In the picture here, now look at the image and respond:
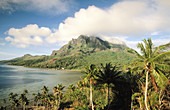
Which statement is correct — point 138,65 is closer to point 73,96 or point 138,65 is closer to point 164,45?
point 164,45

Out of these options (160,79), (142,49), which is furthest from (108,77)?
(160,79)

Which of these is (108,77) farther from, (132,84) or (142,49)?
(142,49)

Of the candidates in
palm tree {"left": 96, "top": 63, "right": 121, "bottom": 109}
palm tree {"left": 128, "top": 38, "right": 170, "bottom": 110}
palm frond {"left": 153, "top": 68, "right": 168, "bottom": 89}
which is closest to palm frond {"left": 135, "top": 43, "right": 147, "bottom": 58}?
palm tree {"left": 128, "top": 38, "right": 170, "bottom": 110}

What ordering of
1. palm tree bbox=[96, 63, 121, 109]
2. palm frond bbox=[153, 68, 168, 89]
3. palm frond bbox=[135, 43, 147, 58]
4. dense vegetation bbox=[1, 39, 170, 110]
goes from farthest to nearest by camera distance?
palm tree bbox=[96, 63, 121, 109] < palm frond bbox=[135, 43, 147, 58] < dense vegetation bbox=[1, 39, 170, 110] < palm frond bbox=[153, 68, 168, 89]

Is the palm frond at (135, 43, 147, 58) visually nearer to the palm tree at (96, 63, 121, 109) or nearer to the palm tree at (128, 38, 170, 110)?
the palm tree at (128, 38, 170, 110)

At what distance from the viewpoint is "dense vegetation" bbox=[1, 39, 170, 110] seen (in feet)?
52.2

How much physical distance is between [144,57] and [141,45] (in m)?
1.97

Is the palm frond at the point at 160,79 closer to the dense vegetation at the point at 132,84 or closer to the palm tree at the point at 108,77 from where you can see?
the dense vegetation at the point at 132,84

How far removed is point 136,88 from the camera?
33.5 meters

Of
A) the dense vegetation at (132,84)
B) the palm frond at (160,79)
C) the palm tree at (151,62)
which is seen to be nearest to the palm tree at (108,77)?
the dense vegetation at (132,84)

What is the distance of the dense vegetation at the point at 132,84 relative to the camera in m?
15.9

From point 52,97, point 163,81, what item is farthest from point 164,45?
point 52,97

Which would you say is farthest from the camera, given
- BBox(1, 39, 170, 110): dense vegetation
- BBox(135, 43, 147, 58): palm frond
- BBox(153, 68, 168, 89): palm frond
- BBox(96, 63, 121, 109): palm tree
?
BBox(96, 63, 121, 109): palm tree

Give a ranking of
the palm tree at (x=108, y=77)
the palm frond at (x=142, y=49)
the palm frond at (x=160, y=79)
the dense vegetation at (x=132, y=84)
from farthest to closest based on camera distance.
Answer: the palm tree at (x=108, y=77) < the palm frond at (x=142, y=49) < the dense vegetation at (x=132, y=84) < the palm frond at (x=160, y=79)
